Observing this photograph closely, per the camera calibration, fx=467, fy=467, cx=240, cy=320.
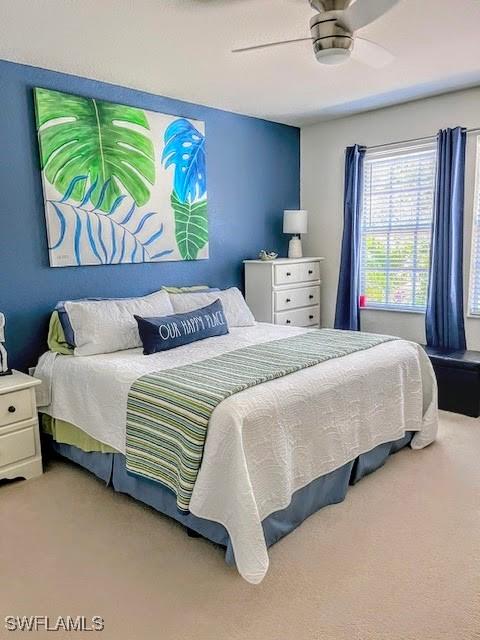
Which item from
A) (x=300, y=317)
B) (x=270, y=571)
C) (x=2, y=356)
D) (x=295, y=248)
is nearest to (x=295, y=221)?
(x=295, y=248)

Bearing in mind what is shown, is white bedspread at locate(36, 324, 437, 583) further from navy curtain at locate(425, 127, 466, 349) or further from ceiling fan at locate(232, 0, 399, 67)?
ceiling fan at locate(232, 0, 399, 67)

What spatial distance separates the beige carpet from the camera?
5.46ft

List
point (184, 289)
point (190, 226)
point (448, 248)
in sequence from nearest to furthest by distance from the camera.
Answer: point (184, 289), point (448, 248), point (190, 226)

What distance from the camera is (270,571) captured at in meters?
1.94

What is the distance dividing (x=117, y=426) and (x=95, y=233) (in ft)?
5.21

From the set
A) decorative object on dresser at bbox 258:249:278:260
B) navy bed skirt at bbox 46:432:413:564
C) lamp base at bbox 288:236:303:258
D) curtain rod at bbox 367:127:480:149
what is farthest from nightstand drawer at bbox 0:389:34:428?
curtain rod at bbox 367:127:480:149

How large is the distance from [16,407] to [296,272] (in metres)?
2.70

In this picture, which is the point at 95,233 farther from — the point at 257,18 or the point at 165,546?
the point at 165,546

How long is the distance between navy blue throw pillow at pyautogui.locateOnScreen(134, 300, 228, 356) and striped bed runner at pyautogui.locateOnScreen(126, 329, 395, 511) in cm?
46

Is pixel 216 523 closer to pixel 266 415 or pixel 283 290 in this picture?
pixel 266 415

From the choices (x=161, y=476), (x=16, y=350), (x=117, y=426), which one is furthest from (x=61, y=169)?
(x=161, y=476)

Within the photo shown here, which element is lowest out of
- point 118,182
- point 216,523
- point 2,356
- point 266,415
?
point 216,523

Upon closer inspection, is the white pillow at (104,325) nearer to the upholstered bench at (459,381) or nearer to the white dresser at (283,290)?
the white dresser at (283,290)

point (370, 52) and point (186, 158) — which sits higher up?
point (370, 52)
